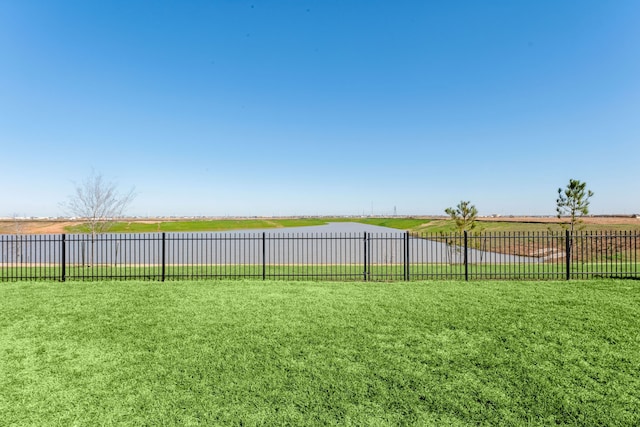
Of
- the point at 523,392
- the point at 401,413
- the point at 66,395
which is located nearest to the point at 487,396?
the point at 523,392

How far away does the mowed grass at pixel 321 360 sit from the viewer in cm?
374

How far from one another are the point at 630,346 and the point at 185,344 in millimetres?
7713

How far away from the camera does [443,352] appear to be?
5320mm

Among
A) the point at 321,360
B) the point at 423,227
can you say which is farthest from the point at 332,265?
the point at 423,227

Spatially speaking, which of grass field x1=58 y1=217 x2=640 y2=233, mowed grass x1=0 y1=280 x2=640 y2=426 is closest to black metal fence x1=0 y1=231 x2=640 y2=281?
mowed grass x1=0 y1=280 x2=640 y2=426

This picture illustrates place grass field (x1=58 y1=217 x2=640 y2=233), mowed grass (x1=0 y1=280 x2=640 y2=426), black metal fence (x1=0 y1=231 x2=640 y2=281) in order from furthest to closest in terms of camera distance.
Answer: grass field (x1=58 y1=217 x2=640 y2=233)
black metal fence (x1=0 y1=231 x2=640 y2=281)
mowed grass (x1=0 y1=280 x2=640 y2=426)

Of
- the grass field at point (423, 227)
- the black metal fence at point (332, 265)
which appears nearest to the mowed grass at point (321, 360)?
the black metal fence at point (332, 265)

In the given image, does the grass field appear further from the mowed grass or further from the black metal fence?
the mowed grass

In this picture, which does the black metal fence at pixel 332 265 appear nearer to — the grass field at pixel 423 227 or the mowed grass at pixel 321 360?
the mowed grass at pixel 321 360

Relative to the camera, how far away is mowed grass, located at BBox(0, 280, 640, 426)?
374cm

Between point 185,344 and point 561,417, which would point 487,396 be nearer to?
point 561,417

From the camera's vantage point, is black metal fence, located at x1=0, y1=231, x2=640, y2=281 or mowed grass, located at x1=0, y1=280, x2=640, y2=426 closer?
mowed grass, located at x1=0, y1=280, x2=640, y2=426

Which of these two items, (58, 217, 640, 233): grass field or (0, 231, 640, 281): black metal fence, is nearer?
(0, 231, 640, 281): black metal fence

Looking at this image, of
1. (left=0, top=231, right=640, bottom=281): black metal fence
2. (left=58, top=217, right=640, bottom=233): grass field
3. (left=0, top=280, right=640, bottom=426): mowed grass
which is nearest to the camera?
(left=0, top=280, right=640, bottom=426): mowed grass
